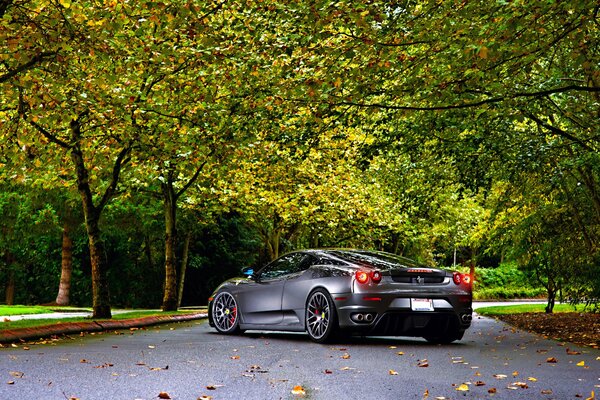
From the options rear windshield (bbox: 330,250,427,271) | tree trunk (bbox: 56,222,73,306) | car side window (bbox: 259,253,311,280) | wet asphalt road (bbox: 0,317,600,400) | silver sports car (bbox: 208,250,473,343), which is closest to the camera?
wet asphalt road (bbox: 0,317,600,400)

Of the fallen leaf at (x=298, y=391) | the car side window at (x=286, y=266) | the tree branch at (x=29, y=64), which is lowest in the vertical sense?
the fallen leaf at (x=298, y=391)

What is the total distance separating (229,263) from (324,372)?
92.1 ft

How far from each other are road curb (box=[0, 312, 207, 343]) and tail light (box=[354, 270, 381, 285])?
4923 mm

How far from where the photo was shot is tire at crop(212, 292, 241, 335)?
1418cm

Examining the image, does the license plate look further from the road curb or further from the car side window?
the road curb

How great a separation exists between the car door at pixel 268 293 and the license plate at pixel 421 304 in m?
2.14

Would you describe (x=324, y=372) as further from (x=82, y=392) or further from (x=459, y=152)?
(x=459, y=152)

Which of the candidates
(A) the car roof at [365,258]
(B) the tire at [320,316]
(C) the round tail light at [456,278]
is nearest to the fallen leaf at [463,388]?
(B) the tire at [320,316]

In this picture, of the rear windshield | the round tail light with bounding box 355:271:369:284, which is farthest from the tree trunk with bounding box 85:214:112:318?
the round tail light with bounding box 355:271:369:284

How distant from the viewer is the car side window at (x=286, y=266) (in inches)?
513

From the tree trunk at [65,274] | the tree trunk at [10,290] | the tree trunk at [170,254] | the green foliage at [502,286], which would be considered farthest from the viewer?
the green foliage at [502,286]

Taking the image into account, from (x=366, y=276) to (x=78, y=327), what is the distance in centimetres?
545

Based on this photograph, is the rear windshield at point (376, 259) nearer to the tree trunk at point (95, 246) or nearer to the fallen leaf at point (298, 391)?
the fallen leaf at point (298, 391)

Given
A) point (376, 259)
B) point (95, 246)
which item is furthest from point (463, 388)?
point (95, 246)
